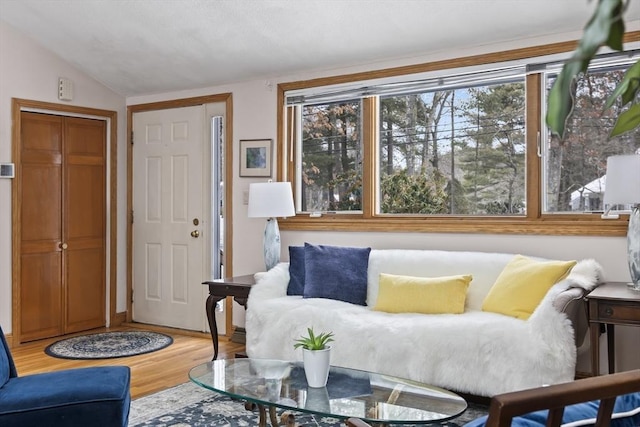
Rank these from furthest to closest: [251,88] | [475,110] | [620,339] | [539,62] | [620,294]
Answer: [251,88]
[475,110]
[539,62]
[620,339]
[620,294]

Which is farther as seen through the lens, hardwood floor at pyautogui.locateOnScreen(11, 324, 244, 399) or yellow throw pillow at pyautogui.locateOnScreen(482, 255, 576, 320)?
hardwood floor at pyautogui.locateOnScreen(11, 324, 244, 399)

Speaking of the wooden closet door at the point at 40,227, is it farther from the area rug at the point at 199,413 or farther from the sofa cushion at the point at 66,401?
the sofa cushion at the point at 66,401

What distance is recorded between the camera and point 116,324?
5863 mm

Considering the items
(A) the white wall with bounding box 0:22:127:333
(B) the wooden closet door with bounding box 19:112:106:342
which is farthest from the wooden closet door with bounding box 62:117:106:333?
(A) the white wall with bounding box 0:22:127:333

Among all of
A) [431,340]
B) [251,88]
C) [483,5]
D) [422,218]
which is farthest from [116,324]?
[483,5]

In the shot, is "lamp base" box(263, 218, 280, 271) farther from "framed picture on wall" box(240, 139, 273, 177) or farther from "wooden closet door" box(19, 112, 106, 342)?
"wooden closet door" box(19, 112, 106, 342)

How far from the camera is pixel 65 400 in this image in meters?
2.30

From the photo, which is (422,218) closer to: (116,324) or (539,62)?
(539,62)

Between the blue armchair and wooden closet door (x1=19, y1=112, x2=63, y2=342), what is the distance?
112 inches

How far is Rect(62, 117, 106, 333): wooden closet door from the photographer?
18.0ft

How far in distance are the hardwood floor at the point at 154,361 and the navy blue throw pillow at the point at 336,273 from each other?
103 centimetres

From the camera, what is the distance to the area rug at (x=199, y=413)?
10.3ft

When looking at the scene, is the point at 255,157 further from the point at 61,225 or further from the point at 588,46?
the point at 588,46

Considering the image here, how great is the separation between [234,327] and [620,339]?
3014 millimetres
